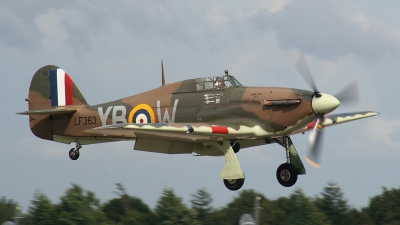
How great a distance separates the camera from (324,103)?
1711 centimetres

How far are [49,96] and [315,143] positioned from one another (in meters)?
8.50

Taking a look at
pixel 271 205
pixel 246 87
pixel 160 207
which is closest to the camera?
pixel 246 87

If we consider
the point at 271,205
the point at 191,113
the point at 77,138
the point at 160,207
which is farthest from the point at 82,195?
the point at 191,113

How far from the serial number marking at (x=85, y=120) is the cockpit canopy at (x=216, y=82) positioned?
3.31 m

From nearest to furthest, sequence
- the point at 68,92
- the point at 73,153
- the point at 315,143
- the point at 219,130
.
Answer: the point at 219,130 → the point at 315,143 → the point at 73,153 → the point at 68,92

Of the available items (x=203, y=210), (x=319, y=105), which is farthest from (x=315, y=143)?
(x=203, y=210)

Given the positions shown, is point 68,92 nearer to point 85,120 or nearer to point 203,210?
point 85,120

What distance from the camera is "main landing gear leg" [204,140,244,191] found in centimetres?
1783

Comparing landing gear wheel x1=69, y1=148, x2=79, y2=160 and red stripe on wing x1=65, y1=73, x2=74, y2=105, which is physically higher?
red stripe on wing x1=65, y1=73, x2=74, y2=105

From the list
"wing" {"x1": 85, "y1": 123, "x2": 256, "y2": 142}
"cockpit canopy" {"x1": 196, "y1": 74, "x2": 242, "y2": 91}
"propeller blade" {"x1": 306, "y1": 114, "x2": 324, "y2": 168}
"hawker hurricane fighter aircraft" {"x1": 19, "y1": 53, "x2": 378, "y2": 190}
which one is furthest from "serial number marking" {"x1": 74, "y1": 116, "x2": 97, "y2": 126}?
"propeller blade" {"x1": 306, "y1": 114, "x2": 324, "y2": 168}

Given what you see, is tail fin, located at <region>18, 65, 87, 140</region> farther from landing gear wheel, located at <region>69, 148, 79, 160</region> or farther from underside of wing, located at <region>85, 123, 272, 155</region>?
underside of wing, located at <region>85, 123, 272, 155</region>

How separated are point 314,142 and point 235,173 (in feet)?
6.95

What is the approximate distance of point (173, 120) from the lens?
62.3 ft

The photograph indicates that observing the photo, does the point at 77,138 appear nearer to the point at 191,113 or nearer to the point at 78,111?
the point at 78,111
